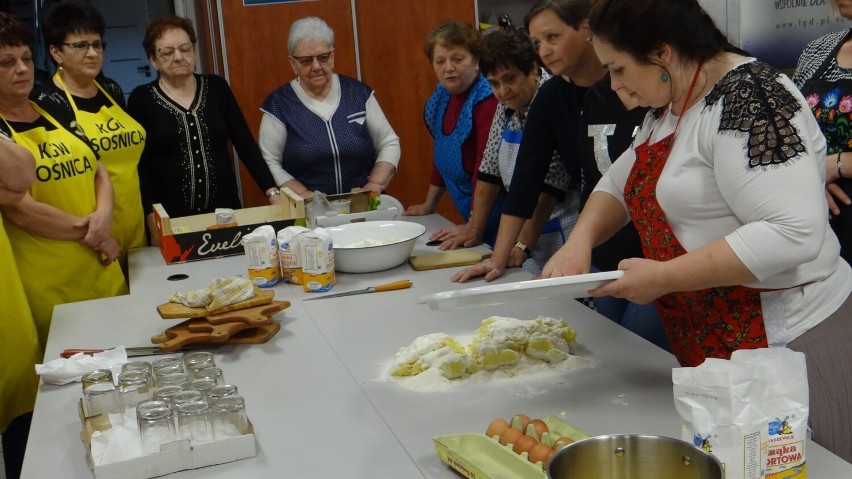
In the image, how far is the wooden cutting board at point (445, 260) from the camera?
2609mm

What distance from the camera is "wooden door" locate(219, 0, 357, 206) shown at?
462 centimetres

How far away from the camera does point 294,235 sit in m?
2.45

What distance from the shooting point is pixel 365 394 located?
167 cm

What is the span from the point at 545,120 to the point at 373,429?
1285mm

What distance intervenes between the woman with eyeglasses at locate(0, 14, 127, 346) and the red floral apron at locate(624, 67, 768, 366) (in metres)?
1.81

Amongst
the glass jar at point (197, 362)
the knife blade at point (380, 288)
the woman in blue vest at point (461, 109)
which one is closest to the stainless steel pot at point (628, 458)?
the glass jar at point (197, 362)

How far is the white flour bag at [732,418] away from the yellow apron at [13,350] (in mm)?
1958

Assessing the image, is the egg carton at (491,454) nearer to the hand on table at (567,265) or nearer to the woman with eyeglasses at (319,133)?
the hand on table at (567,265)

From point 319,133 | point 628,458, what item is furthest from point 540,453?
point 319,133

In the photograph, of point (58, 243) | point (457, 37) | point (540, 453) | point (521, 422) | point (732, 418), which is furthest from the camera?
point (457, 37)

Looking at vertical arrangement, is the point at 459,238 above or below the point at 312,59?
below

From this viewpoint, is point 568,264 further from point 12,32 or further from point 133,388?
point 12,32

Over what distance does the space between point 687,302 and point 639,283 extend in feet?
0.66

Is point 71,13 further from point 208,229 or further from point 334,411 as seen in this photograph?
point 334,411
